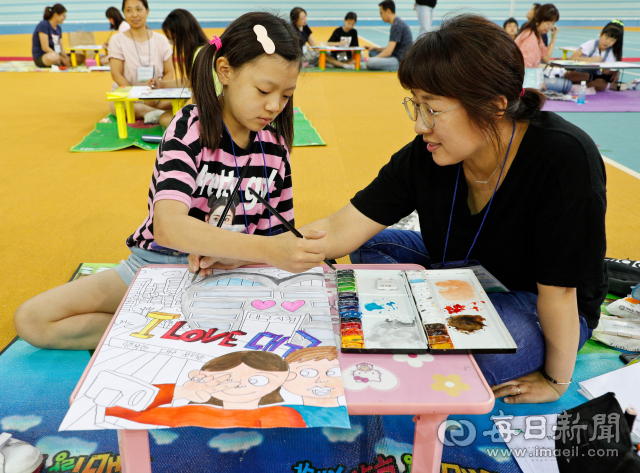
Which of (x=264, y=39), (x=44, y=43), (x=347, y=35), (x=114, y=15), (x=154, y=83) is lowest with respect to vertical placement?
(x=154, y=83)

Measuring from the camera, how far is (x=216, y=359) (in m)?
0.83

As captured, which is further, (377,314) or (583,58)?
(583,58)

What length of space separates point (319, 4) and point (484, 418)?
600 inches

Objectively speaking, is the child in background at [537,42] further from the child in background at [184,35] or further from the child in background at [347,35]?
the child in background at [184,35]

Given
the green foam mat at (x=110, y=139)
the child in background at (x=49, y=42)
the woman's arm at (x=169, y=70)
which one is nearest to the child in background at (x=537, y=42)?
the woman's arm at (x=169, y=70)

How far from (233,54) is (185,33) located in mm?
2295

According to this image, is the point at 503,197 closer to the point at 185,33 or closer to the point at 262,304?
the point at 262,304

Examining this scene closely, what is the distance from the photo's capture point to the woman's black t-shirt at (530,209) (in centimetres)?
104

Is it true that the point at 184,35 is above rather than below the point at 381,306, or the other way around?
above

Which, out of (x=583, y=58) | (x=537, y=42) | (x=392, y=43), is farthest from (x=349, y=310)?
(x=392, y=43)

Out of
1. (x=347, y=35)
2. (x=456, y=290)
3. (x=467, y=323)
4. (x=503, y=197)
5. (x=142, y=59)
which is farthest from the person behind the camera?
(x=347, y=35)

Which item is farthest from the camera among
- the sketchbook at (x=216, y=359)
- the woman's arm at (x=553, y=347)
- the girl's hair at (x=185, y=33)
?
the girl's hair at (x=185, y=33)

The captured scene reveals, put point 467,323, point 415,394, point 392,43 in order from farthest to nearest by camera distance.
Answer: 1. point 392,43
2. point 467,323
3. point 415,394

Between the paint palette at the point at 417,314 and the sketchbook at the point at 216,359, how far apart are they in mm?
53
